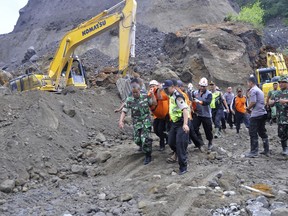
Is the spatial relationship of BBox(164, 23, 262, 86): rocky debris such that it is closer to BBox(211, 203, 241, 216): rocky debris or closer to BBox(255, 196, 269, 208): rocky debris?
BBox(255, 196, 269, 208): rocky debris

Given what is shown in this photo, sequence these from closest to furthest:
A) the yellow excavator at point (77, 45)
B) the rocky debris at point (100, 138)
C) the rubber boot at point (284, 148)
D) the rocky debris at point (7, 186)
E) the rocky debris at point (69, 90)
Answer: the rocky debris at point (7, 186)
the rubber boot at point (284, 148)
the rocky debris at point (100, 138)
the rocky debris at point (69, 90)
the yellow excavator at point (77, 45)

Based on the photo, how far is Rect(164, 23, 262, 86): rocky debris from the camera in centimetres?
2056

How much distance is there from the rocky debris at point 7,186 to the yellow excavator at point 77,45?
679cm

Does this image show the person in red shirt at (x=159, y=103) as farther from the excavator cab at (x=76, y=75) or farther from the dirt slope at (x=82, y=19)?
the dirt slope at (x=82, y=19)

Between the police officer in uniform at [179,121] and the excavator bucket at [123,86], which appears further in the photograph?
the excavator bucket at [123,86]

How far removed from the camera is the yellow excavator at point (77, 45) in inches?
544

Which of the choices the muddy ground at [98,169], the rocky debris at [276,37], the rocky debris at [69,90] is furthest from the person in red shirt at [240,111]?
the rocky debris at [276,37]

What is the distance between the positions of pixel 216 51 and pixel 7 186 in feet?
53.9

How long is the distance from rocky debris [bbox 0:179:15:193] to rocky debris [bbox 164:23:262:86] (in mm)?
12670

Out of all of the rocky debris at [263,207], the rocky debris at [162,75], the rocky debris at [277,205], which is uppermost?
the rocky debris at [162,75]

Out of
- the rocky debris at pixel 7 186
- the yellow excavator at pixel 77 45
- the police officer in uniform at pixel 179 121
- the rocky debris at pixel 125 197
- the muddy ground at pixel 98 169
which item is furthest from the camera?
the yellow excavator at pixel 77 45

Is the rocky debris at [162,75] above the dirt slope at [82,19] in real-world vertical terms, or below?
below

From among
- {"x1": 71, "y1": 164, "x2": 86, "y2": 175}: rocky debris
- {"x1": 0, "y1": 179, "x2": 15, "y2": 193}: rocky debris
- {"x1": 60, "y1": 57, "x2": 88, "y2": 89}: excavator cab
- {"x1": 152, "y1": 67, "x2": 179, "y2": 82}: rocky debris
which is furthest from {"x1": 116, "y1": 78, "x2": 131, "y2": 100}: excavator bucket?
{"x1": 0, "y1": 179, "x2": 15, "y2": 193}: rocky debris

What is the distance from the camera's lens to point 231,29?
24.5 m
